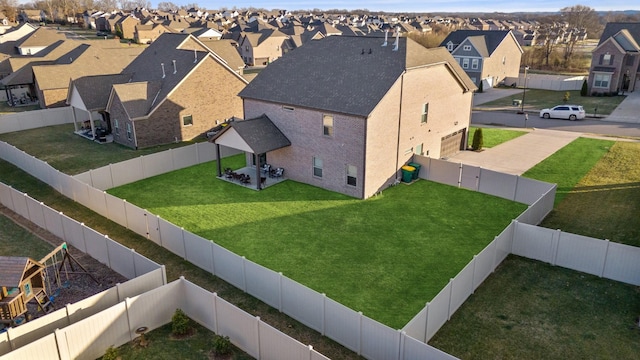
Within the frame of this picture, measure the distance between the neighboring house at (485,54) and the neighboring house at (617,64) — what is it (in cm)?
1329

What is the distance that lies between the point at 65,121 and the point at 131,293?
3814 centimetres

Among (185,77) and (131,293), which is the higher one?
(185,77)

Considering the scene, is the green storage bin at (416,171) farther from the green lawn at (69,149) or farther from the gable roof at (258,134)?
the green lawn at (69,149)

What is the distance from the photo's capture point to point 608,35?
64125 millimetres

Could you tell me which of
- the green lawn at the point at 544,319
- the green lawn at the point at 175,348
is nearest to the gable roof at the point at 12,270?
the green lawn at the point at 175,348

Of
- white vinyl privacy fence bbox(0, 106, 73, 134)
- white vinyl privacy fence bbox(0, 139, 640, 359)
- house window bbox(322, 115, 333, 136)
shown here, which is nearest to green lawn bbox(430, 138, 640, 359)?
white vinyl privacy fence bbox(0, 139, 640, 359)

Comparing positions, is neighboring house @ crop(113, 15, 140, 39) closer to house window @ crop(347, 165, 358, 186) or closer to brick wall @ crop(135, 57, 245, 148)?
brick wall @ crop(135, 57, 245, 148)

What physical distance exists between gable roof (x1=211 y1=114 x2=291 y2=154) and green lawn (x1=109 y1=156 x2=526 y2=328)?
2.66 m

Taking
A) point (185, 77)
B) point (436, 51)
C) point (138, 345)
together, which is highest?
point (436, 51)

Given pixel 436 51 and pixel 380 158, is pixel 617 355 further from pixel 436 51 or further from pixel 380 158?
pixel 436 51

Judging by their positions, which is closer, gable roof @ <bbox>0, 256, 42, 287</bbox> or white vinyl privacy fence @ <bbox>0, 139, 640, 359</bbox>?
white vinyl privacy fence @ <bbox>0, 139, 640, 359</bbox>

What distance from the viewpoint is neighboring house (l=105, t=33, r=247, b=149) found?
37.6 meters

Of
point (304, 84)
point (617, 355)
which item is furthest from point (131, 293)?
point (304, 84)

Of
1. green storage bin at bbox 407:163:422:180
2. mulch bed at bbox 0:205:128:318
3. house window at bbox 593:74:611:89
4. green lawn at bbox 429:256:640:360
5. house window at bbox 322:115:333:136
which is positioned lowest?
mulch bed at bbox 0:205:128:318
